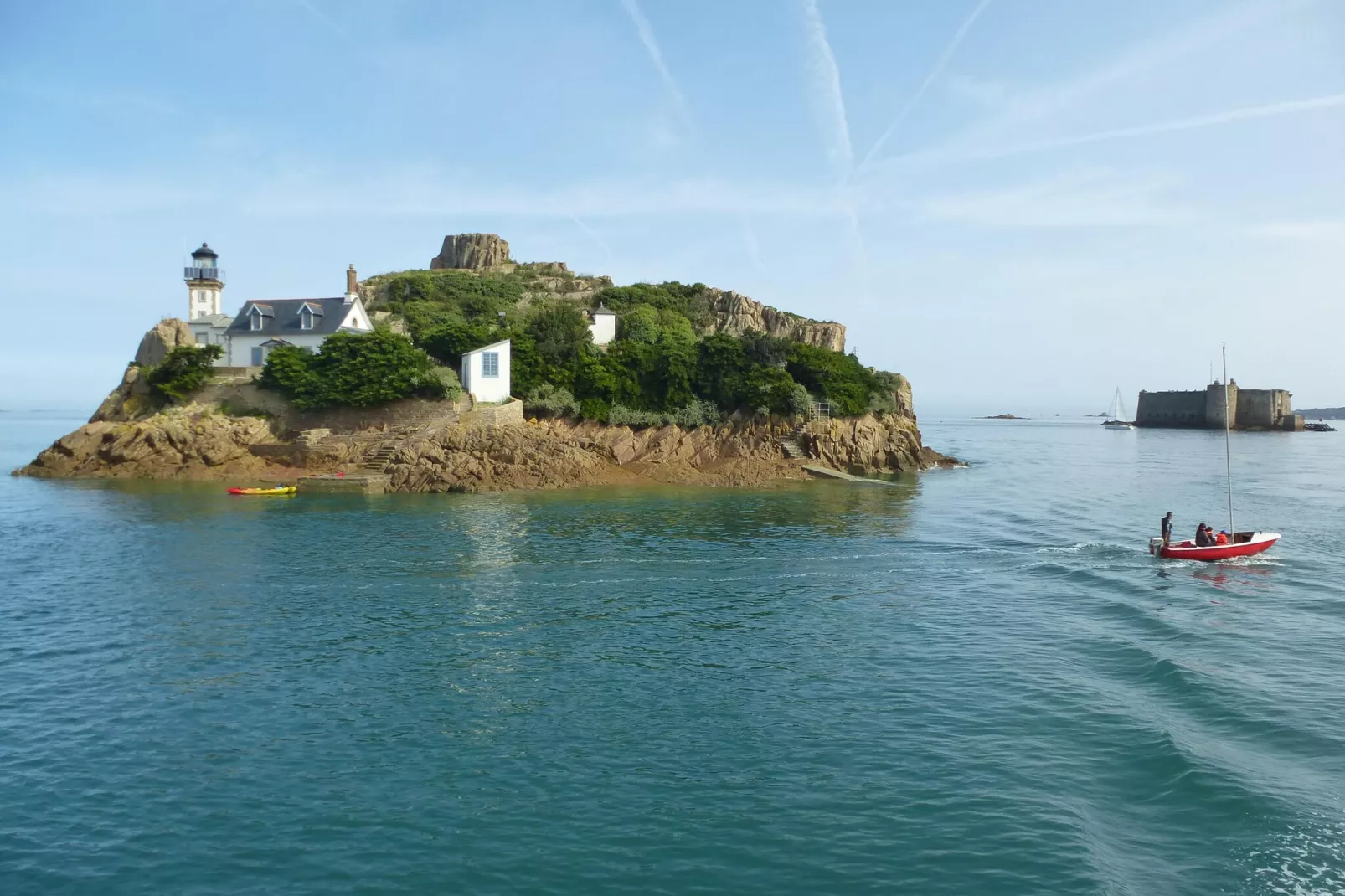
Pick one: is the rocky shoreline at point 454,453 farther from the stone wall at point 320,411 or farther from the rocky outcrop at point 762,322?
the rocky outcrop at point 762,322

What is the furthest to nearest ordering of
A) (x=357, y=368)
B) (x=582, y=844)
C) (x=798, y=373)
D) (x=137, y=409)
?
(x=798, y=373) → (x=137, y=409) → (x=357, y=368) → (x=582, y=844)

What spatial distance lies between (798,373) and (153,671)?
52.7 meters

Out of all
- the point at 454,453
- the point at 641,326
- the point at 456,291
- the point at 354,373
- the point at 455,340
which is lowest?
the point at 454,453

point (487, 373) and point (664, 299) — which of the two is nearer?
point (487, 373)

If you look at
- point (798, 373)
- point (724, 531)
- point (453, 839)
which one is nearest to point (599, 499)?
point (724, 531)

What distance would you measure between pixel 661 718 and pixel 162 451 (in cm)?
5073

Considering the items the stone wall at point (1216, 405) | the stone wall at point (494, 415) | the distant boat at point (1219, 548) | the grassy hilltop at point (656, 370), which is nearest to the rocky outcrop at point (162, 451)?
the stone wall at point (494, 415)

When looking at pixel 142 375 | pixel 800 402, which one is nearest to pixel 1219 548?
pixel 800 402

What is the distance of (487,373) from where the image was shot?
194 feet

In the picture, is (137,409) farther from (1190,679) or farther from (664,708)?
(1190,679)

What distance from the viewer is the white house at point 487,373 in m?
58.8

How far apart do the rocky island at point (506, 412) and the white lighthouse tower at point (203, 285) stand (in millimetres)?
674

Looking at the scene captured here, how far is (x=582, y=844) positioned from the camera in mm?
12047

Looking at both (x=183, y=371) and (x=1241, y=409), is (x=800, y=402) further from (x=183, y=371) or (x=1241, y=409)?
(x=1241, y=409)
